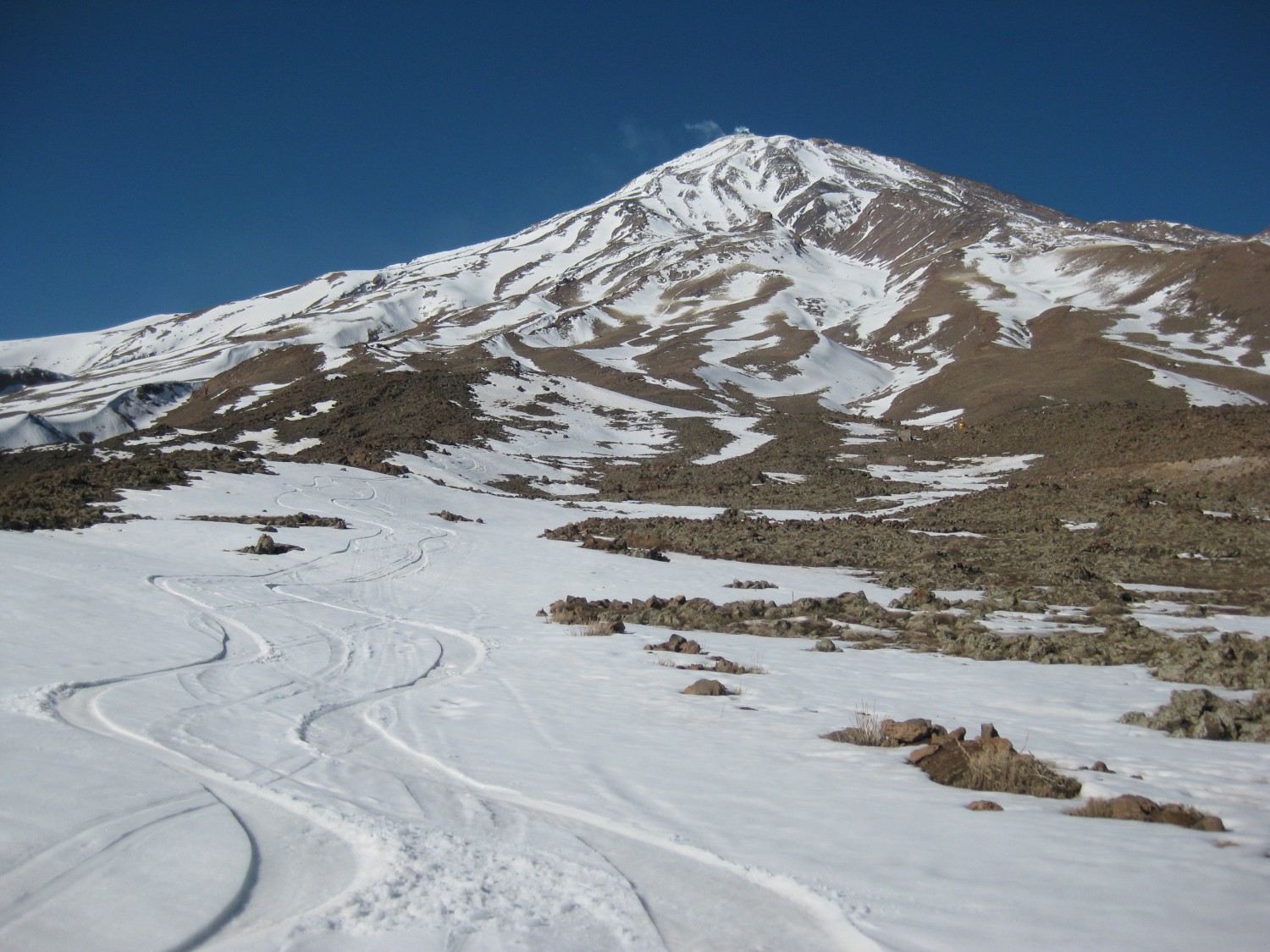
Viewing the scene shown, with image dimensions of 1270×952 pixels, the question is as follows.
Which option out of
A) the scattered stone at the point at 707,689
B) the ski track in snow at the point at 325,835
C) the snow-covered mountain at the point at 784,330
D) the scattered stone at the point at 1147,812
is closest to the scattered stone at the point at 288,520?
the ski track in snow at the point at 325,835

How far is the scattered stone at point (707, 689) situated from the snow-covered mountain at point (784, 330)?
51.7 metres

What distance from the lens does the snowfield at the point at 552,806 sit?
8.98 feet

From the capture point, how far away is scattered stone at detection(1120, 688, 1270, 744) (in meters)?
5.33

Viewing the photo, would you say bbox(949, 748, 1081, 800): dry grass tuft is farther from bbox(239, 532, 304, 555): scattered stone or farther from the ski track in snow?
bbox(239, 532, 304, 555): scattered stone

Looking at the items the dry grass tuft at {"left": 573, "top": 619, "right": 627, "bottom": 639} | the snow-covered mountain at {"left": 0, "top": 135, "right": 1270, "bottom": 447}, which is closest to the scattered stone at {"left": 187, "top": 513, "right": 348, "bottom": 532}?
the dry grass tuft at {"left": 573, "top": 619, "right": 627, "bottom": 639}

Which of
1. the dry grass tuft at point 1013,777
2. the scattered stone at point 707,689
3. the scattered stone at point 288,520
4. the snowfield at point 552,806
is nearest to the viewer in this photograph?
the snowfield at point 552,806

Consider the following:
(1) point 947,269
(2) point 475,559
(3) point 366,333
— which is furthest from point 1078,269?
(2) point 475,559

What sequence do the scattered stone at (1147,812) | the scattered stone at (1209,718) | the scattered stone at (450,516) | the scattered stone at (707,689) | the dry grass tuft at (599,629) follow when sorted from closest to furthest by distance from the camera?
the scattered stone at (1147,812)
the scattered stone at (1209,718)
the scattered stone at (707,689)
the dry grass tuft at (599,629)
the scattered stone at (450,516)

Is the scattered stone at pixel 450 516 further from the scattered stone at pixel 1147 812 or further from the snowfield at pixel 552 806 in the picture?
the scattered stone at pixel 1147 812

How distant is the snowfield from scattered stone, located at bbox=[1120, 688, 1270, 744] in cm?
23

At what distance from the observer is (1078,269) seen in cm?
12094

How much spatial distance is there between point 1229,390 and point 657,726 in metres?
71.5

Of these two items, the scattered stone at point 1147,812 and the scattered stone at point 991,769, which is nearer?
the scattered stone at point 1147,812

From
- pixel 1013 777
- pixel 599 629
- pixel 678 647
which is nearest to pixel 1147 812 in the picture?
pixel 1013 777
